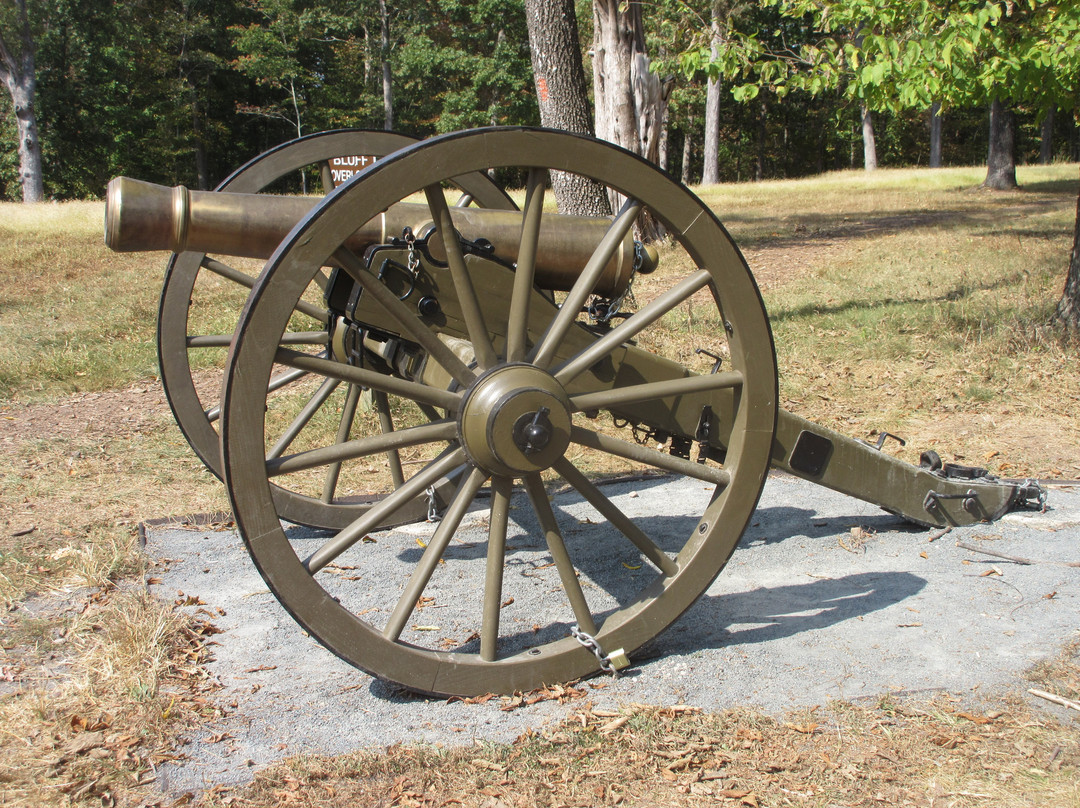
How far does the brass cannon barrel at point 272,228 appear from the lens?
2.68 meters

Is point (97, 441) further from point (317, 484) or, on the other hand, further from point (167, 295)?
point (167, 295)

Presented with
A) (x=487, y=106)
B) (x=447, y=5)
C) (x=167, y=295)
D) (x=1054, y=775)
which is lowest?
(x=1054, y=775)

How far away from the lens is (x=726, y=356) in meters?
8.04

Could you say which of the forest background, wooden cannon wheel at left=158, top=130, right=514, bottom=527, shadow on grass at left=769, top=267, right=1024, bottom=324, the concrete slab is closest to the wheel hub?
the concrete slab

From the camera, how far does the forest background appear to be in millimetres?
33125

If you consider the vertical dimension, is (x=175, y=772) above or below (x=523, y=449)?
below

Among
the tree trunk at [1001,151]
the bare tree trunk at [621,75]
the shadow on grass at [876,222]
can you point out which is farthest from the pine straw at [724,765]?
the tree trunk at [1001,151]

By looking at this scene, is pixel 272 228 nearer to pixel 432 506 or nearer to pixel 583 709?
pixel 432 506

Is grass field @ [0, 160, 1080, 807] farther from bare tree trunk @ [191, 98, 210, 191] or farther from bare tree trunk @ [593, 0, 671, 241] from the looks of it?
bare tree trunk @ [191, 98, 210, 191]

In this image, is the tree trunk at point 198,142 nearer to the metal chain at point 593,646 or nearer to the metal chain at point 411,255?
the metal chain at point 411,255

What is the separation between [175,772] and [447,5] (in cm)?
3876

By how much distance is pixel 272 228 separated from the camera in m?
2.90

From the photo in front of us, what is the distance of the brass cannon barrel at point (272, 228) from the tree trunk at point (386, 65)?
33.5 m

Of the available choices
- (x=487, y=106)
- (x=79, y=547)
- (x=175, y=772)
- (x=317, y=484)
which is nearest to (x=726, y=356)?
(x=317, y=484)
